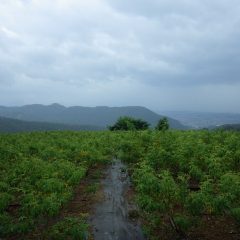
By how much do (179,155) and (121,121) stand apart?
44670 mm

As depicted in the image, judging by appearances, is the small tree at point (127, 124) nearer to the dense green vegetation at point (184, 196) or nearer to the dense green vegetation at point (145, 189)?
the dense green vegetation at point (145, 189)

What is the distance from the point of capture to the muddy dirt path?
11727 mm

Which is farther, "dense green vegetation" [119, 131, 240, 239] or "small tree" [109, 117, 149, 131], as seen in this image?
"small tree" [109, 117, 149, 131]

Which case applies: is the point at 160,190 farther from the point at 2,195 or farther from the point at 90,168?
the point at 90,168

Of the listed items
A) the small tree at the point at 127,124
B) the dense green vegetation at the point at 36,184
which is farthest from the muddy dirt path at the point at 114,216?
the small tree at the point at 127,124

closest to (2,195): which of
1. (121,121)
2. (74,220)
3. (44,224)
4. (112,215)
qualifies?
(44,224)

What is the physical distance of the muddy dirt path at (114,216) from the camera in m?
11.7

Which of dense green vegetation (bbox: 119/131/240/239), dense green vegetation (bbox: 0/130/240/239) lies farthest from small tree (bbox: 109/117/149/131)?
dense green vegetation (bbox: 119/131/240/239)

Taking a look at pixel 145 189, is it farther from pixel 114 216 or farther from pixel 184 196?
pixel 114 216

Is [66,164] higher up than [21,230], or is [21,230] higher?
[66,164]

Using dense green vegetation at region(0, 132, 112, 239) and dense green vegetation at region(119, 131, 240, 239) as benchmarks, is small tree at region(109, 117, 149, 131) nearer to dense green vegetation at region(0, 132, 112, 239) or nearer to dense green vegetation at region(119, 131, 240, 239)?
dense green vegetation at region(0, 132, 112, 239)

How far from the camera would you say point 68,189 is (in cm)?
1348

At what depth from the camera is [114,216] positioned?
1350 centimetres

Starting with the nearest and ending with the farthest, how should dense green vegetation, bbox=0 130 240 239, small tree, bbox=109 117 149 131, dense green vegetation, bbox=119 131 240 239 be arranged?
1. dense green vegetation, bbox=119 131 240 239
2. dense green vegetation, bbox=0 130 240 239
3. small tree, bbox=109 117 149 131
